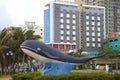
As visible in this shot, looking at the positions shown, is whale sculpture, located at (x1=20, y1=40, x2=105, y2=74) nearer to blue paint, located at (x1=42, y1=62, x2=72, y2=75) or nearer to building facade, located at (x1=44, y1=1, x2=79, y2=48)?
blue paint, located at (x1=42, y1=62, x2=72, y2=75)

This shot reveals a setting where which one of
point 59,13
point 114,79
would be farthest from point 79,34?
point 114,79

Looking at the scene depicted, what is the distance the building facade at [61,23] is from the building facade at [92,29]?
3.70m

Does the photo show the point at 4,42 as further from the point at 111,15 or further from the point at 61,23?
the point at 111,15

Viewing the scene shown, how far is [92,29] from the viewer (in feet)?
372

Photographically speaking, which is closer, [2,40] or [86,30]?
[2,40]

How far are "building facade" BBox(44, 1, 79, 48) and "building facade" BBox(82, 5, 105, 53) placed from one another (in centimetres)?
370

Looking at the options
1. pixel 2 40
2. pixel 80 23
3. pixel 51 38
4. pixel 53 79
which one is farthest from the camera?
pixel 80 23

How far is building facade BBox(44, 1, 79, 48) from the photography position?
348ft

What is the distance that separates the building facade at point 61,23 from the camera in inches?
4171

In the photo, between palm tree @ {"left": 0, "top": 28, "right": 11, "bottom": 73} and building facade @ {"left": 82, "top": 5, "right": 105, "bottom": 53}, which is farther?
building facade @ {"left": 82, "top": 5, "right": 105, "bottom": 53}

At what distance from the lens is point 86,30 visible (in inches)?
4459

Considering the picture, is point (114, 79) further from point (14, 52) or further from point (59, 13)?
point (59, 13)

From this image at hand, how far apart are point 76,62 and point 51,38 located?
77946mm

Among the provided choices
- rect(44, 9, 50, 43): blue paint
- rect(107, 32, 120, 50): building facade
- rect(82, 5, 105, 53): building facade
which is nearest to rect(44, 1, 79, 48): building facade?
rect(44, 9, 50, 43): blue paint
